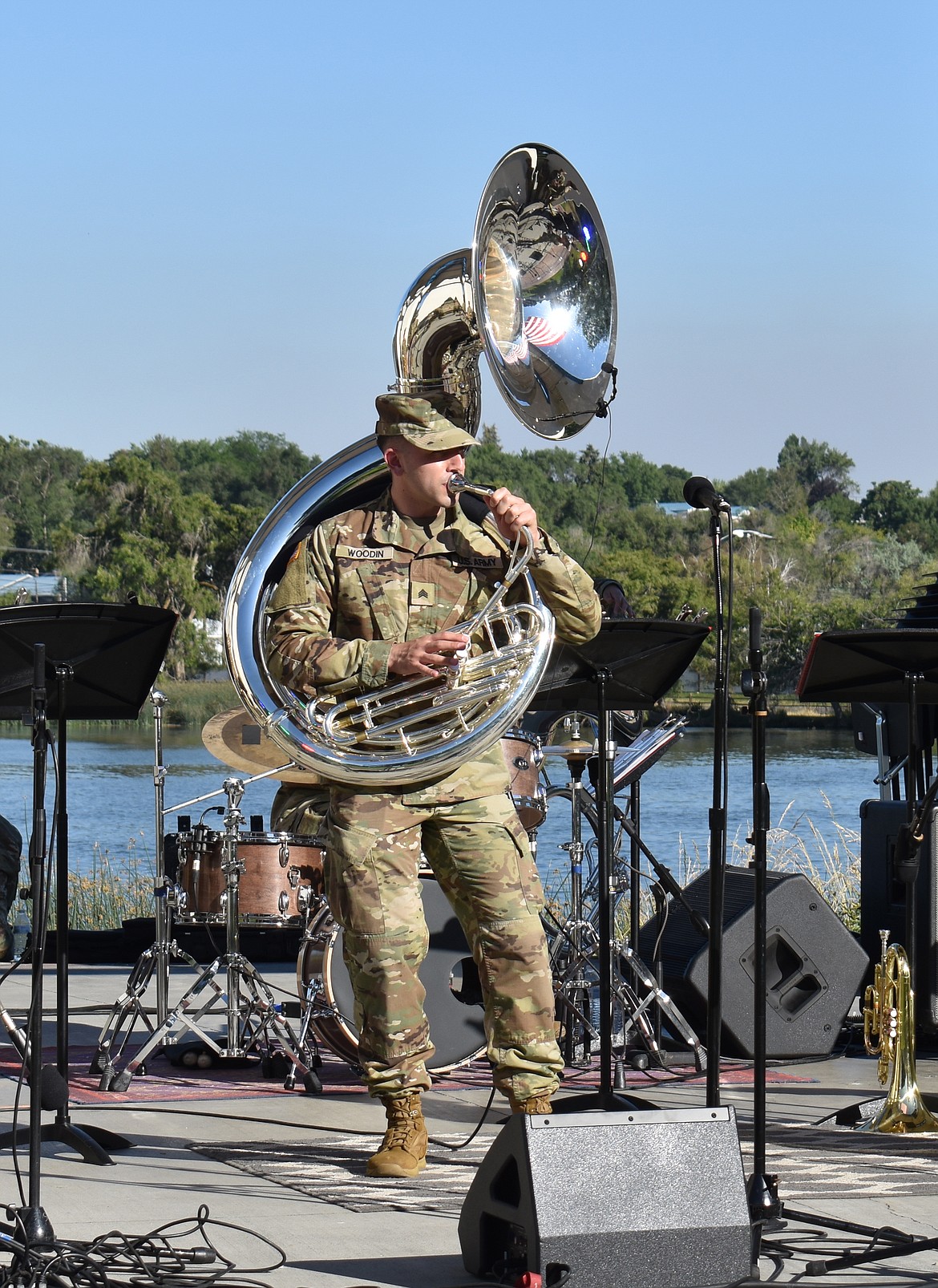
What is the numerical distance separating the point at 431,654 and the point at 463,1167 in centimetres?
138

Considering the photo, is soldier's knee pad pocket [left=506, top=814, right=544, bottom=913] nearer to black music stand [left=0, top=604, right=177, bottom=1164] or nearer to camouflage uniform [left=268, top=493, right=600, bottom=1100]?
camouflage uniform [left=268, top=493, right=600, bottom=1100]

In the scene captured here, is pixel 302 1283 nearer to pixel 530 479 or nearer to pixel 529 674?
pixel 529 674

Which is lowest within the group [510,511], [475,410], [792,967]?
[792,967]

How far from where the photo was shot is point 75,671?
444 centimetres

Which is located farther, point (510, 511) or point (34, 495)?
point (34, 495)

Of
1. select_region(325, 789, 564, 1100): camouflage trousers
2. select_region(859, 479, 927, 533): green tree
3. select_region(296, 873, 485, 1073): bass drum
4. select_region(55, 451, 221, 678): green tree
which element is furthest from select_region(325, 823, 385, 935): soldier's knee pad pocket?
select_region(859, 479, 927, 533): green tree

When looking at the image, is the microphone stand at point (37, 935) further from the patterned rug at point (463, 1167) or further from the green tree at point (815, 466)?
the green tree at point (815, 466)

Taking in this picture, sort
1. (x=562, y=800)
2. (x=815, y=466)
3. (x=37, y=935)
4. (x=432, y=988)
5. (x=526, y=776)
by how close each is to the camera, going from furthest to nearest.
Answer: (x=815, y=466)
(x=562, y=800)
(x=526, y=776)
(x=432, y=988)
(x=37, y=935)

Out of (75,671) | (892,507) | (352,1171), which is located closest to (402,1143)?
(352,1171)

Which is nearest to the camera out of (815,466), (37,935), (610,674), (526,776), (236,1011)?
(37,935)

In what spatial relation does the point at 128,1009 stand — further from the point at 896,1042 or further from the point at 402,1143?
the point at 896,1042

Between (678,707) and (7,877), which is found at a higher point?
(678,707)

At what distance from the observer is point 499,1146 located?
3354 millimetres

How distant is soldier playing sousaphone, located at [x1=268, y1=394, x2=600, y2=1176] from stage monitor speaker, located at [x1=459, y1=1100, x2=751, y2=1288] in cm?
93
